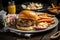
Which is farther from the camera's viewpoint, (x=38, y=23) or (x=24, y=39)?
(x=38, y=23)

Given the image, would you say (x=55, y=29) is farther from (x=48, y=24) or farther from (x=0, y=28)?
(x=0, y=28)

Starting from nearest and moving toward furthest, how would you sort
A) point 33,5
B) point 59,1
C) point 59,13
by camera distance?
point 59,13 < point 33,5 < point 59,1

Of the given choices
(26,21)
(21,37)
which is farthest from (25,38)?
(26,21)

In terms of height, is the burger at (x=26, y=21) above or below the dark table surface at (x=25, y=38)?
above

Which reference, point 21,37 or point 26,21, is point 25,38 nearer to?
point 21,37

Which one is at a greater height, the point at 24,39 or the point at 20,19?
the point at 20,19

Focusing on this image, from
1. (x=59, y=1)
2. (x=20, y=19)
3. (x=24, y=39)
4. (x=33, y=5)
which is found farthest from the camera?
(x=59, y=1)

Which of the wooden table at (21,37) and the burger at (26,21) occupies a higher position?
the burger at (26,21)

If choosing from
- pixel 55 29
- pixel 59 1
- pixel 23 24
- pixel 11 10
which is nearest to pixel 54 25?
pixel 55 29

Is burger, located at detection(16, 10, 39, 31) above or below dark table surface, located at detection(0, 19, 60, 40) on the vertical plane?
above
